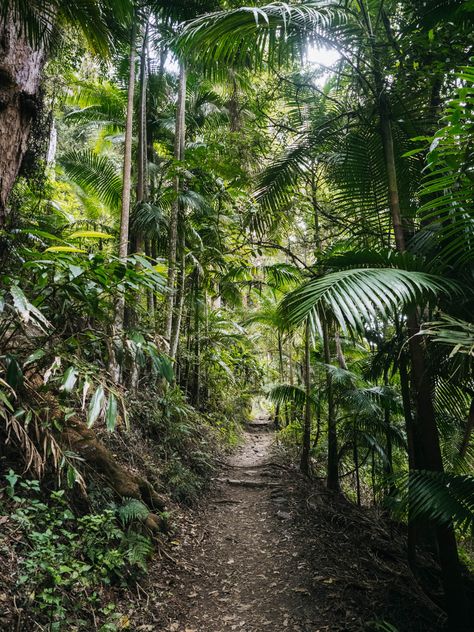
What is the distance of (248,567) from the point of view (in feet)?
13.5

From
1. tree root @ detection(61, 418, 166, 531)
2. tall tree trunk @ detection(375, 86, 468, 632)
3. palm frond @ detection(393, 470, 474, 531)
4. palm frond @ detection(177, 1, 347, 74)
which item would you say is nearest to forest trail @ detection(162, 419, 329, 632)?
tree root @ detection(61, 418, 166, 531)

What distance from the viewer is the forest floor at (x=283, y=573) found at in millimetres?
3172

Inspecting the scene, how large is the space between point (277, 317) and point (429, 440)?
2.06m

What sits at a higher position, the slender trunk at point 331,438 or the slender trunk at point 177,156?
the slender trunk at point 177,156

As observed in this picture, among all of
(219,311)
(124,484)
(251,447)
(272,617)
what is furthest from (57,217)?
(251,447)

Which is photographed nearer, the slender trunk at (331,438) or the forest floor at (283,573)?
the forest floor at (283,573)

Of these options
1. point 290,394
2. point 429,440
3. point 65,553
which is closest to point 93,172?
point 290,394

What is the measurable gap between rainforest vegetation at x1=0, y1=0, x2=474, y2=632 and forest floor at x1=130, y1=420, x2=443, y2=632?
1.3 inches

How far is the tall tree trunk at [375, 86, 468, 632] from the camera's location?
9.12ft

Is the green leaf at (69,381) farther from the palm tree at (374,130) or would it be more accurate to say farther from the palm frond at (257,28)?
the palm frond at (257,28)

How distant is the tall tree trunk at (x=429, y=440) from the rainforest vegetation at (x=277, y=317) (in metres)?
0.02

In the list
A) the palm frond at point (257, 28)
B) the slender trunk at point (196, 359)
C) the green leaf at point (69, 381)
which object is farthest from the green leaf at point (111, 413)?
the slender trunk at point (196, 359)

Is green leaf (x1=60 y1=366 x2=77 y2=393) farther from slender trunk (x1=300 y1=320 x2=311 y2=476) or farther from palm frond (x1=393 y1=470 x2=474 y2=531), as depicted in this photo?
slender trunk (x1=300 y1=320 x2=311 y2=476)

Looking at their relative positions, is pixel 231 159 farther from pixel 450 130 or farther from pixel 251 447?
pixel 251 447
